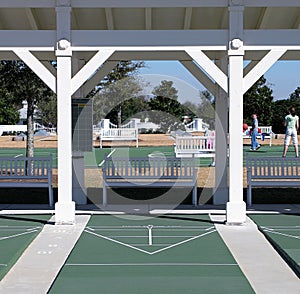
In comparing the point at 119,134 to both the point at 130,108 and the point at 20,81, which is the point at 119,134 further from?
the point at 20,81

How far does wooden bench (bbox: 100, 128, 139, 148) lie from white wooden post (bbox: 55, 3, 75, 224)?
21.4 meters

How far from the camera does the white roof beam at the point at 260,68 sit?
10031 millimetres

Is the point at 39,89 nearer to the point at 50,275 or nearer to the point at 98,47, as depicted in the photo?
the point at 98,47

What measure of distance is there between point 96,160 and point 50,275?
16.9 meters

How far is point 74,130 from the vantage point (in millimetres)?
11984

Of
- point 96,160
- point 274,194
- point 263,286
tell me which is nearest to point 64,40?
point 263,286

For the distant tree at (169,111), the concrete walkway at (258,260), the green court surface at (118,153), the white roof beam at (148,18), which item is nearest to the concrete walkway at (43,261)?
the concrete walkway at (258,260)

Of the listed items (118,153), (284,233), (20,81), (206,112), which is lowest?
(284,233)

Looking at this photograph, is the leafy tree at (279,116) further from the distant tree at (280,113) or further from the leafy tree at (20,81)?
the leafy tree at (20,81)

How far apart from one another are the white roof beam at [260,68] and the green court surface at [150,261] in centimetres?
229

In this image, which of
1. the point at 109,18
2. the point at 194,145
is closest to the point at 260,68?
the point at 109,18

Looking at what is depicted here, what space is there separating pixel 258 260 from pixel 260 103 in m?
37.4

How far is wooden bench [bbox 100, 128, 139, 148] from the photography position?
3195 cm

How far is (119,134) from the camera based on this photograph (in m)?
32.5
